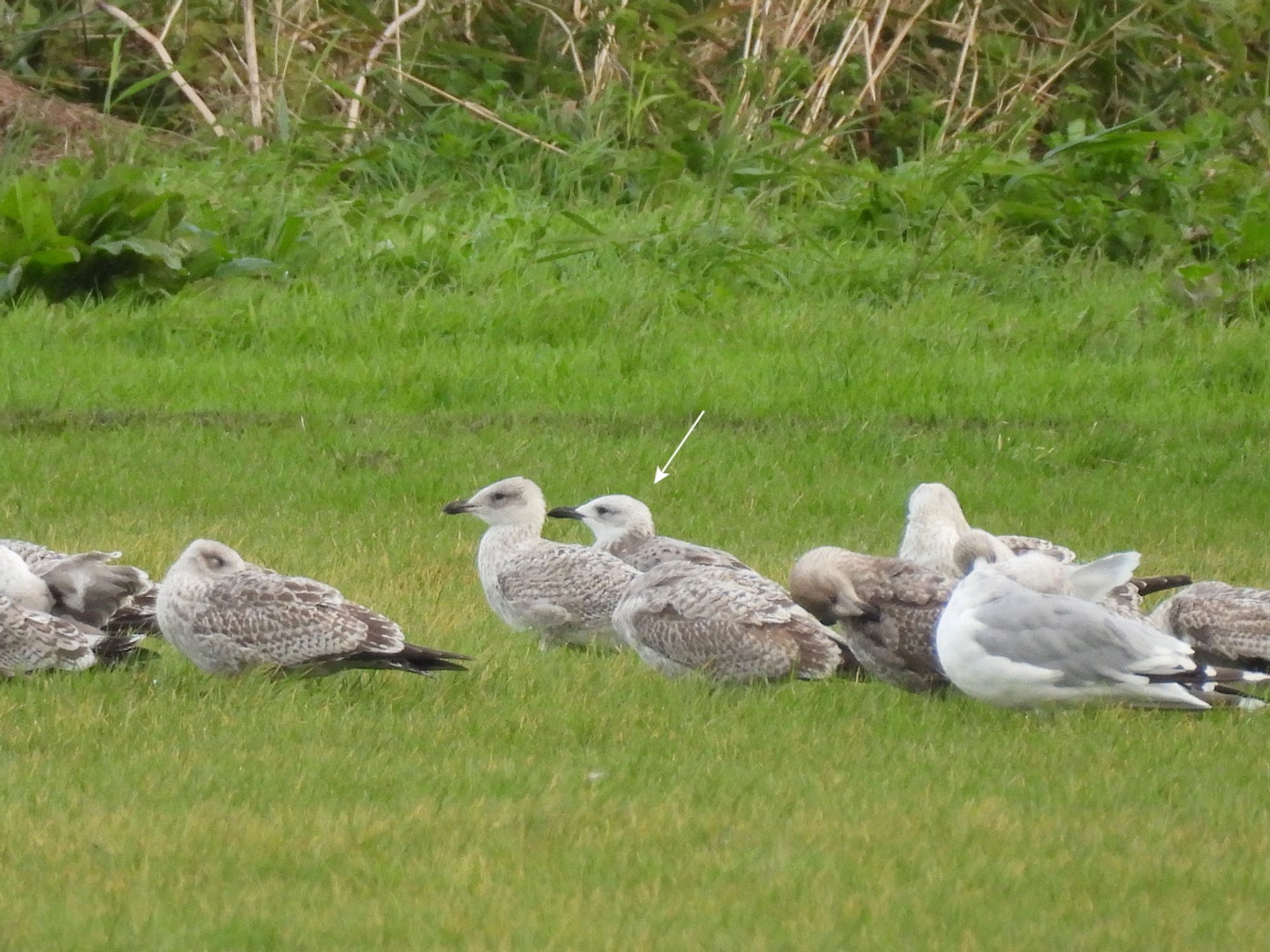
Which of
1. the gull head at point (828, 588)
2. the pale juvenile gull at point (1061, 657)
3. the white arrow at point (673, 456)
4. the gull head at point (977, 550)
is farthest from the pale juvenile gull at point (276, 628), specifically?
the white arrow at point (673, 456)

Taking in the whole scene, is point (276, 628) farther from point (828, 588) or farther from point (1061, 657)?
point (1061, 657)

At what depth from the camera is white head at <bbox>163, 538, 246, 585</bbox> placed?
6.62m

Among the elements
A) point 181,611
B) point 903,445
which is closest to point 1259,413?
point 903,445

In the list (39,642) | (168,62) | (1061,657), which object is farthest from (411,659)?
(168,62)

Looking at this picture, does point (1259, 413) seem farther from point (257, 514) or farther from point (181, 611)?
point (181, 611)

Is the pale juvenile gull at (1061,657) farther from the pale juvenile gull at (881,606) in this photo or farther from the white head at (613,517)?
the white head at (613,517)

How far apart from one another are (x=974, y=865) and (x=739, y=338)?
8.64m

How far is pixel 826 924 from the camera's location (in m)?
4.31

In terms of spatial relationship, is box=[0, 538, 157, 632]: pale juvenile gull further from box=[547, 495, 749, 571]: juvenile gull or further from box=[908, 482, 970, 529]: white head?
box=[908, 482, 970, 529]: white head

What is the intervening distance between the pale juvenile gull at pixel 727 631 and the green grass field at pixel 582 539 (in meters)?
0.11

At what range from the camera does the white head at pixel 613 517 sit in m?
8.23

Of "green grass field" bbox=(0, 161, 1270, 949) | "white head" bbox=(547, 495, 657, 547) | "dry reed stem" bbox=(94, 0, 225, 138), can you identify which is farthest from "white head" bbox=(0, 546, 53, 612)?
"dry reed stem" bbox=(94, 0, 225, 138)

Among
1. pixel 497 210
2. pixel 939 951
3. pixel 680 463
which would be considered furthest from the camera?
pixel 497 210

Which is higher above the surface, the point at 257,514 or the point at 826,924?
the point at 826,924
